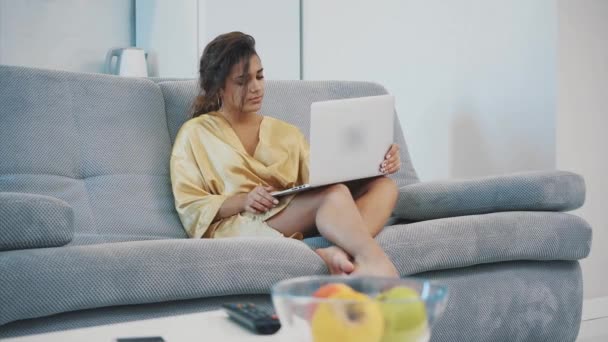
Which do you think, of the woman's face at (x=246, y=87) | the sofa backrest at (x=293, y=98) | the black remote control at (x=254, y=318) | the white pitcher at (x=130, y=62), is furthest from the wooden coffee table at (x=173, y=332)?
the white pitcher at (x=130, y=62)

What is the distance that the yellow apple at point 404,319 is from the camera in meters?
0.83

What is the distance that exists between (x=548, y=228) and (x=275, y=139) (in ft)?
2.69

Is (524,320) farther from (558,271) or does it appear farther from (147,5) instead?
(147,5)

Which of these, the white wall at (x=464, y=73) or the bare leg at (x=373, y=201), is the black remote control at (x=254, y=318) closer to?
the bare leg at (x=373, y=201)

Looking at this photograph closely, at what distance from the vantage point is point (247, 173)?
8.15 ft

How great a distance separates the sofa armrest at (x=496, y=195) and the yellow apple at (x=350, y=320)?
5.51 ft

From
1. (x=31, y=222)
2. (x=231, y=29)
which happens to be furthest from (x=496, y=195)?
(x=231, y=29)

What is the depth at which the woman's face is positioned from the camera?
99.4 inches

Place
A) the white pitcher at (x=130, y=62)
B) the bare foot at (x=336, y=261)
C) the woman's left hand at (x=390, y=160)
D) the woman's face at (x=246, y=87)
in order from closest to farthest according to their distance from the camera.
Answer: the bare foot at (x=336, y=261), the woman's left hand at (x=390, y=160), the woman's face at (x=246, y=87), the white pitcher at (x=130, y=62)

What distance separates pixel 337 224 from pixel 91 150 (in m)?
0.75

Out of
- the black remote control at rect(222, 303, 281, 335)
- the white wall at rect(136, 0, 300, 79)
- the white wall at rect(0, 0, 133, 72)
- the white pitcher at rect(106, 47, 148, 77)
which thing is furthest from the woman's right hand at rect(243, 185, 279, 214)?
the white wall at rect(0, 0, 133, 72)

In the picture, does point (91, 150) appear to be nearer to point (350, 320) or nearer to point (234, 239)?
point (234, 239)

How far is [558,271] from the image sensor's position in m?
2.45

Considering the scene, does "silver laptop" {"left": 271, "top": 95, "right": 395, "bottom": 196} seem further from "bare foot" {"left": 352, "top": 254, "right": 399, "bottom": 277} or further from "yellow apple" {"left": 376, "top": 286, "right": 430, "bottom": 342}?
"yellow apple" {"left": 376, "top": 286, "right": 430, "bottom": 342}
